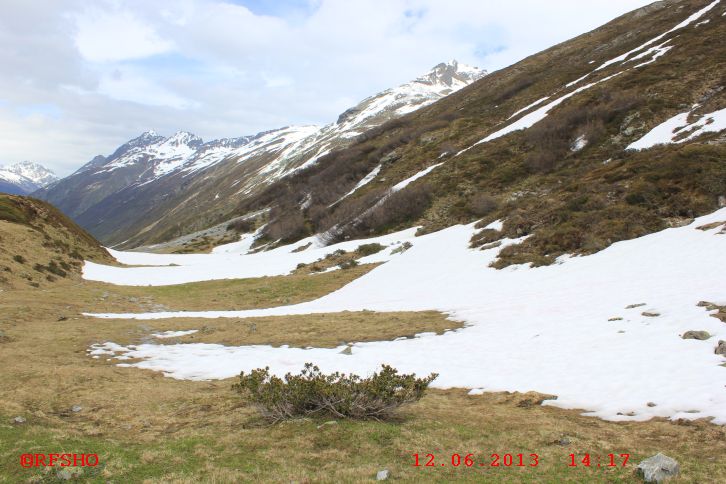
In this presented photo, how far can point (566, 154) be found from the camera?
1754 inches

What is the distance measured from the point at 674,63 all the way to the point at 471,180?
24.9 meters

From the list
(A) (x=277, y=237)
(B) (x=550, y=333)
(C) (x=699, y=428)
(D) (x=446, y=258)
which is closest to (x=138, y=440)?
(C) (x=699, y=428)

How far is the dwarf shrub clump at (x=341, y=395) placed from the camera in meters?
9.82

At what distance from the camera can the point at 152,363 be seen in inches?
640

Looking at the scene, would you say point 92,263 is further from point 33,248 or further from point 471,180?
point 471,180

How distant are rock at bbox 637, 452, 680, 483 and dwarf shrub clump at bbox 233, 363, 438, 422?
421 cm

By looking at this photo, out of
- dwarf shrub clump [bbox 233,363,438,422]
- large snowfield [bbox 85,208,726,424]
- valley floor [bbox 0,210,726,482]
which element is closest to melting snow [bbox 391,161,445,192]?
large snowfield [bbox 85,208,726,424]


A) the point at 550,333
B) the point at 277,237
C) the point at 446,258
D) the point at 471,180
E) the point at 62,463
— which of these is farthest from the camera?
the point at 277,237

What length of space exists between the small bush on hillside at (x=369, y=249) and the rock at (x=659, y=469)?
3564 centimetres

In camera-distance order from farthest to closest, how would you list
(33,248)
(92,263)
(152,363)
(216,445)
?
(92,263) → (33,248) → (152,363) → (216,445)

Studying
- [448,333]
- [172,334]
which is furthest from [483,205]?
[172,334]

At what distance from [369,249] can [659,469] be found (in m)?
36.6

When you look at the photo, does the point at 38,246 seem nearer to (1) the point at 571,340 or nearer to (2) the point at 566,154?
(1) the point at 571,340

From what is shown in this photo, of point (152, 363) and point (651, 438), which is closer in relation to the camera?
point (651, 438)
